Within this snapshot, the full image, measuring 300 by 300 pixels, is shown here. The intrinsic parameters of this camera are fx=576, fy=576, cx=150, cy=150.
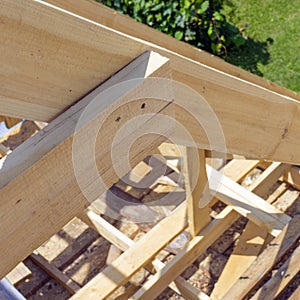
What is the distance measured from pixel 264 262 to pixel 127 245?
80cm

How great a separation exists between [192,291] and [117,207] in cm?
89

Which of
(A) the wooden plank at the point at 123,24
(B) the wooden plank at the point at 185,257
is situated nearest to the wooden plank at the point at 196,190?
(B) the wooden plank at the point at 185,257

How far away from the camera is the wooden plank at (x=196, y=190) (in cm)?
274

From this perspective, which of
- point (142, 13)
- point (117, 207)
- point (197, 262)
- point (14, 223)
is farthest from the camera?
point (142, 13)

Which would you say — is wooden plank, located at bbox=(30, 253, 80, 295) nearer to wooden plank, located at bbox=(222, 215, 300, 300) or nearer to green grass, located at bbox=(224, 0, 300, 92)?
wooden plank, located at bbox=(222, 215, 300, 300)

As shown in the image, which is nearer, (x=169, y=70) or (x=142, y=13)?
(x=169, y=70)

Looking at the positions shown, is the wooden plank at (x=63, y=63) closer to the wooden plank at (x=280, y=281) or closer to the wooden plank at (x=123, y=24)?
the wooden plank at (x=123, y=24)

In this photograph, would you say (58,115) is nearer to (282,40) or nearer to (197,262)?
(197,262)

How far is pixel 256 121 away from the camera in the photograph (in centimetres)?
191

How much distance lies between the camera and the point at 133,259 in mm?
2967

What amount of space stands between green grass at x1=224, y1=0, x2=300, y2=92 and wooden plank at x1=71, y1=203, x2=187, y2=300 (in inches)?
99.4

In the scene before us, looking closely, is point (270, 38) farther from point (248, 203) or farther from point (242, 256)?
point (242, 256)

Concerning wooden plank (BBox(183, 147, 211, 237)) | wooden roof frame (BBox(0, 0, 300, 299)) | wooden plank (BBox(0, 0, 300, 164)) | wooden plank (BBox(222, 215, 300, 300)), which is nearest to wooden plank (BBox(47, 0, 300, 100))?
wooden roof frame (BBox(0, 0, 300, 299))

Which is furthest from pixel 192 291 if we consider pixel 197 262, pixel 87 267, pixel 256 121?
pixel 256 121
